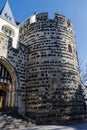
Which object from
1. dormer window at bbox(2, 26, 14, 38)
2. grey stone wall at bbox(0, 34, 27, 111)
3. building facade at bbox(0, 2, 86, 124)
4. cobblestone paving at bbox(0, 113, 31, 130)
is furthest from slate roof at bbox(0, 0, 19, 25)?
cobblestone paving at bbox(0, 113, 31, 130)

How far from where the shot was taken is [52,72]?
1204cm

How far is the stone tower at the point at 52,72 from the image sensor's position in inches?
435

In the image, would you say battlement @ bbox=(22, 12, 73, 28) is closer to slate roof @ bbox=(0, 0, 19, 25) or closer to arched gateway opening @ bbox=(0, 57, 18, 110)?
slate roof @ bbox=(0, 0, 19, 25)

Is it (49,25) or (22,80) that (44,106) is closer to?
(22,80)

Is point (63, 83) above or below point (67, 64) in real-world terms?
below

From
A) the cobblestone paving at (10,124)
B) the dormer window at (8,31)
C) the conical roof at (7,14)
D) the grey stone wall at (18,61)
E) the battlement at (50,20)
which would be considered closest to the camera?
the cobblestone paving at (10,124)

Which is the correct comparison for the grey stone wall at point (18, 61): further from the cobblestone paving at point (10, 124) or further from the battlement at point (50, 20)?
the battlement at point (50, 20)

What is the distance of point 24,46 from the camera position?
13.3 metres

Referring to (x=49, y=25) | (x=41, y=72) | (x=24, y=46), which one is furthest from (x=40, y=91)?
(x=49, y=25)

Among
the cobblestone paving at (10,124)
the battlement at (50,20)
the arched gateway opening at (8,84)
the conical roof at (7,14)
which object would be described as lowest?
the cobblestone paving at (10,124)

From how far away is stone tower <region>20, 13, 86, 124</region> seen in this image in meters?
11.0

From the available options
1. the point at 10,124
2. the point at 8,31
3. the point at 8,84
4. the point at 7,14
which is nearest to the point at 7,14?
the point at 7,14

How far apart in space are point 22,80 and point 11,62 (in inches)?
60.6

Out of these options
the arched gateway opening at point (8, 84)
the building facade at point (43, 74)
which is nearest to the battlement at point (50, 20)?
the building facade at point (43, 74)
